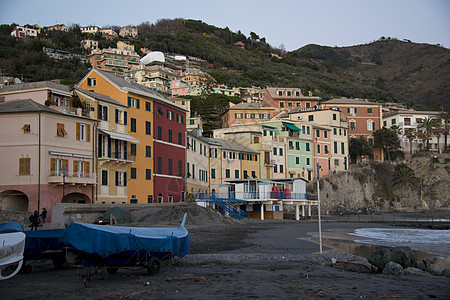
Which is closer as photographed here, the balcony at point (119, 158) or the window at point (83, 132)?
the window at point (83, 132)

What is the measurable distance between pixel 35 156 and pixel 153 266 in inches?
819

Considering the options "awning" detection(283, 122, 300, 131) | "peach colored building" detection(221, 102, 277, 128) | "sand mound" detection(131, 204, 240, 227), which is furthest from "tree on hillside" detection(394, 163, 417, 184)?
"sand mound" detection(131, 204, 240, 227)

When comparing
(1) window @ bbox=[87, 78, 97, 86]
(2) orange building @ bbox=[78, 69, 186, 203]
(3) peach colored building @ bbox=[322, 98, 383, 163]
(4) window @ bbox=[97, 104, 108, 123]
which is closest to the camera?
(4) window @ bbox=[97, 104, 108, 123]

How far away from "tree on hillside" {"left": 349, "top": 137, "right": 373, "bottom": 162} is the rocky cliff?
366cm

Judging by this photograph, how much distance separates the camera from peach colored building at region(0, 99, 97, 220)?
33.3 m

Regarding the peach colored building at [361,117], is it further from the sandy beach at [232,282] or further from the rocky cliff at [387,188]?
the sandy beach at [232,282]

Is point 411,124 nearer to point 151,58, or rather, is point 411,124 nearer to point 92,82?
point 92,82

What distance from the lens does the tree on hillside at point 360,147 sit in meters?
86.0

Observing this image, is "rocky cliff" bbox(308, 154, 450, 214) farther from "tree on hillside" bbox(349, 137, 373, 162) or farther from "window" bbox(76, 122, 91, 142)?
"window" bbox(76, 122, 91, 142)

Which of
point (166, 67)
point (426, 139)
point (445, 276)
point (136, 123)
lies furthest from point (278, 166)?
point (166, 67)

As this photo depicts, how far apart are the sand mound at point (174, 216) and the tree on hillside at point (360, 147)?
177 feet

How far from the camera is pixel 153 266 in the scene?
53.9 ft

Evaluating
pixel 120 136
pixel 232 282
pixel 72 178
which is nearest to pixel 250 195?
pixel 120 136

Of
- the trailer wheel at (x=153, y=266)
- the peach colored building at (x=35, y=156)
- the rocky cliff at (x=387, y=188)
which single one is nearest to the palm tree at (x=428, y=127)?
the rocky cliff at (x=387, y=188)
